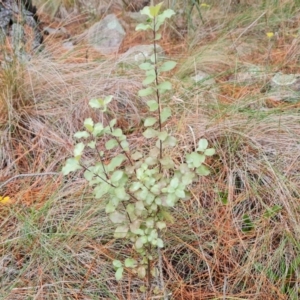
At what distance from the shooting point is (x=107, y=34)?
3025mm

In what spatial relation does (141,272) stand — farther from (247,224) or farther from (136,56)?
(136,56)

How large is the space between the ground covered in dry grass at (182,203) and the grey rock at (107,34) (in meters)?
0.64

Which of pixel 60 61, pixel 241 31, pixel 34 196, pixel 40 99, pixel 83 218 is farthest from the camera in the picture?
pixel 241 31

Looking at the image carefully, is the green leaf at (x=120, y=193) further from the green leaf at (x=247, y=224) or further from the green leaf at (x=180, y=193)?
the green leaf at (x=247, y=224)

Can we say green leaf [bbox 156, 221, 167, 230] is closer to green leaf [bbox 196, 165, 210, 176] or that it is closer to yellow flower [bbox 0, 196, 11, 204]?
green leaf [bbox 196, 165, 210, 176]

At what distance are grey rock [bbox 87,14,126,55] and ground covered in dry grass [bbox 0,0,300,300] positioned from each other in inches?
25.4

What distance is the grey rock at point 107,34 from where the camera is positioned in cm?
288

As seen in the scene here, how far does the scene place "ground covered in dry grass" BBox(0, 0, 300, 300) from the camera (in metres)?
1.34

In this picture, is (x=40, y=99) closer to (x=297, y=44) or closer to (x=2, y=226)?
(x=2, y=226)

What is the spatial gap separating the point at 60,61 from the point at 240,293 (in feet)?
4.85

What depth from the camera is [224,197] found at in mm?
1510

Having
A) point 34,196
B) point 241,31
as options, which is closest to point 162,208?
point 34,196

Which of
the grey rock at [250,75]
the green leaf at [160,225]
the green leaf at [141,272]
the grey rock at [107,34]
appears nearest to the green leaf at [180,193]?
the green leaf at [160,225]

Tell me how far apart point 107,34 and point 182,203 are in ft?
6.03
